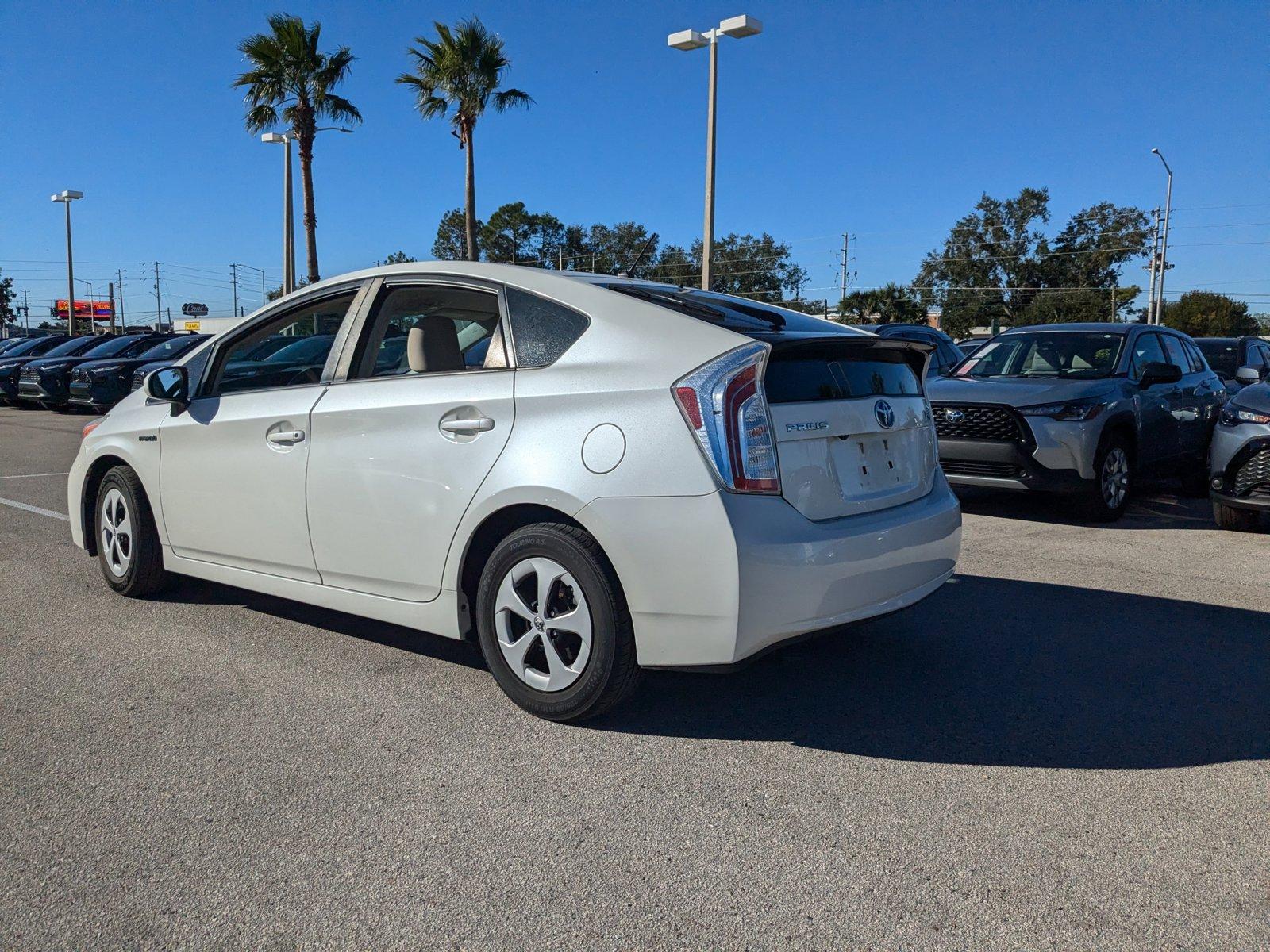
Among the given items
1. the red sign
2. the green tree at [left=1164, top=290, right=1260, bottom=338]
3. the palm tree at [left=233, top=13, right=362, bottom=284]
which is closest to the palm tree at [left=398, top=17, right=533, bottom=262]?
the palm tree at [left=233, top=13, right=362, bottom=284]

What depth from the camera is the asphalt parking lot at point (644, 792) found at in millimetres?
2436

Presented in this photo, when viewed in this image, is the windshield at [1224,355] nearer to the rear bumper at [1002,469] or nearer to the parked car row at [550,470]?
the rear bumper at [1002,469]

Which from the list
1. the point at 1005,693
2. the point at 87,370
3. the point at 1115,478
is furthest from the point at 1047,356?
the point at 87,370

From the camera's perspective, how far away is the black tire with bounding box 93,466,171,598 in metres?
5.12

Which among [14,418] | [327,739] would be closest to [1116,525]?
[327,739]

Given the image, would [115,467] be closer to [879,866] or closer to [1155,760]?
[879,866]

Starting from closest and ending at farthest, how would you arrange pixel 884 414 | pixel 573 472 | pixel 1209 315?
pixel 573 472 < pixel 884 414 < pixel 1209 315

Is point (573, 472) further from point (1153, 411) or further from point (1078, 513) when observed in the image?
point (1153, 411)

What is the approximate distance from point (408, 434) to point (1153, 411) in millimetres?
7414

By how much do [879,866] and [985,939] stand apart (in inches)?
14.5

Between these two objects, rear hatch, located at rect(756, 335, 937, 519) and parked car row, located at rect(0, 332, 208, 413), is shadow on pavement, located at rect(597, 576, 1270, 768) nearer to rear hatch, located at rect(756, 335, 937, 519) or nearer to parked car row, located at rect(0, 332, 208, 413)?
rear hatch, located at rect(756, 335, 937, 519)

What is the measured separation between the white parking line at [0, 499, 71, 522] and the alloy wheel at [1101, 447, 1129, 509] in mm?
8091

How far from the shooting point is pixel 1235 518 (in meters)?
7.80

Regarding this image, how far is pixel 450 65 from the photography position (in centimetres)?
2805
